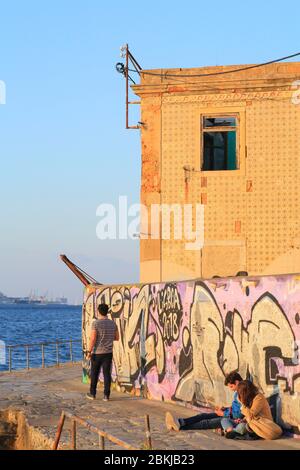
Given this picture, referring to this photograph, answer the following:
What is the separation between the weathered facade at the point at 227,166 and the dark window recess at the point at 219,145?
0.03 meters

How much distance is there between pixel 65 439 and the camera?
10859 millimetres

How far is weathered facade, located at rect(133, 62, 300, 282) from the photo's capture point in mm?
22625

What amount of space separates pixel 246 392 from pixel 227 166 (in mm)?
13410

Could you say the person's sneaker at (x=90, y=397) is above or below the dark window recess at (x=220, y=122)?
below

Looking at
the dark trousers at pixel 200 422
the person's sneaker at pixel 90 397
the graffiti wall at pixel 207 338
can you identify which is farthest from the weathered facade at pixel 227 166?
the dark trousers at pixel 200 422

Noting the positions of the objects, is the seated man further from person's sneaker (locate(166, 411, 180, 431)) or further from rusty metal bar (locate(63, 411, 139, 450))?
rusty metal bar (locate(63, 411, 139, 450))

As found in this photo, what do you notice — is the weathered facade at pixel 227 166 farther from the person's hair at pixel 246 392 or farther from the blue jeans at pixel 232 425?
the person's hair at pixel 246 392

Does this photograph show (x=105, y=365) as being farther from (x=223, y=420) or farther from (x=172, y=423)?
(x=223, y=420)

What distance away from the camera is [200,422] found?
Result: 11.4 metres

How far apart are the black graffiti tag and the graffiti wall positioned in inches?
0.7

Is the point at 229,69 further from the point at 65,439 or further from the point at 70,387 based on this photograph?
the point at 65,439

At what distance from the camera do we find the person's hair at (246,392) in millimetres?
10383
